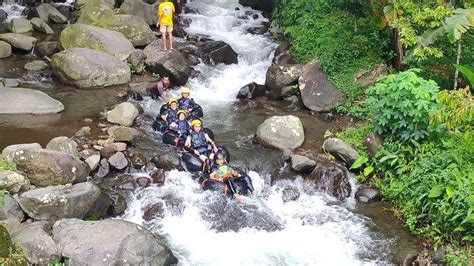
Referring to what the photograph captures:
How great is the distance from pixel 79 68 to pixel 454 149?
9866 millimetres

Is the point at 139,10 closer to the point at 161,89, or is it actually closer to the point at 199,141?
the point at 161,89

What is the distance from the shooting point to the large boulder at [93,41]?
15.8 meters

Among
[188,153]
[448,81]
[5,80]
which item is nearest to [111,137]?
[188,153]

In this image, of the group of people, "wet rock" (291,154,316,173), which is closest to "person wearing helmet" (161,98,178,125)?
the group of people

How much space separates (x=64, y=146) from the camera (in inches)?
407

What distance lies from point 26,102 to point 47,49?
4303 mm

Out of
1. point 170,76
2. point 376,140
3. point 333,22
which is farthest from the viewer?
point 333,22

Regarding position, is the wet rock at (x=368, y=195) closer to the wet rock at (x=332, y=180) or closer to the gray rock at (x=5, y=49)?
the wet rock at (x=332, y=180)

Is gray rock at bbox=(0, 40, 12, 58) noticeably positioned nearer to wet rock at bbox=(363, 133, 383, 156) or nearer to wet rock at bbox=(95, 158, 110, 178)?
wet rock at bbox=(95, 158, 110, 178)

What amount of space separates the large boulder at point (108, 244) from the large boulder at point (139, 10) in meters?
12.5

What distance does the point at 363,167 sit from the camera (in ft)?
36.0

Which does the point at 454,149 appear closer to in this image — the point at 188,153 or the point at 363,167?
the point at 363,167

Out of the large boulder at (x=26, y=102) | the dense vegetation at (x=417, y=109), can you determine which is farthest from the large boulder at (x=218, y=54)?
the large boulder at (x=26, y=102)

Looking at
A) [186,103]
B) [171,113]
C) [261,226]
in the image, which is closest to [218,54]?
[186,103]
